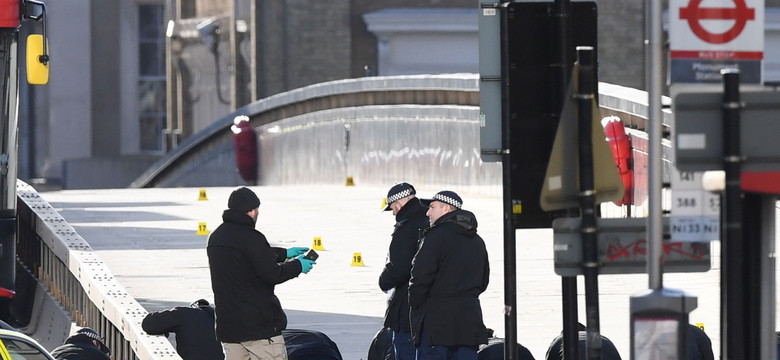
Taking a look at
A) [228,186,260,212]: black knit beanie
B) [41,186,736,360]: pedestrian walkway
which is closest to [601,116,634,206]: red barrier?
[41,186,736,360]: pedestrian walkway

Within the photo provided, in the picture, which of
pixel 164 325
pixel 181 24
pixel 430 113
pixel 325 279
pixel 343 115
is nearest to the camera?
pixel 164 325

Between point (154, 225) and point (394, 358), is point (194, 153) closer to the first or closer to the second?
point (154, 225)

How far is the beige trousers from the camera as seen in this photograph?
437 inches

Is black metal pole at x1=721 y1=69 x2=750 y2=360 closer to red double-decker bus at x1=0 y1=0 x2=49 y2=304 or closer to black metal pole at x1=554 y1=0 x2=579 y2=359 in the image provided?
black metal pole at x1=554 y1=0 x2=579 y2=359

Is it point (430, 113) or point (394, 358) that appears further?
point (430, 113)

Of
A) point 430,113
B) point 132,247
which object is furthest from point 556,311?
point 430,113

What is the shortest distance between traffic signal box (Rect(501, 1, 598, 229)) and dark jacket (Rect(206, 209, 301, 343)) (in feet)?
5.74

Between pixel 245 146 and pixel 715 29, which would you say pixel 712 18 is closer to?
pixel 715 29

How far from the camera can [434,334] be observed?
1120cm

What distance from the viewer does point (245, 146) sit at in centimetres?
4381

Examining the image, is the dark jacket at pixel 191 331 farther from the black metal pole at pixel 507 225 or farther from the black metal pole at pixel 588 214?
→ the black metal pole at pixel 588 214

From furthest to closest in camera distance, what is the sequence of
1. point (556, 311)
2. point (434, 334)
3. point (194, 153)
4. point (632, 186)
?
point (194, 153) < point (632, 186) < point (556, 311) < point (434, 334)

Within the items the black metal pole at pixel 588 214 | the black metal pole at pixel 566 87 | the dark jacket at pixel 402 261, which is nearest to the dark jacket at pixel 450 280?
the dark jacket at pixel 402 261

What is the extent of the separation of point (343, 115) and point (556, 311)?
20898 millimetres
